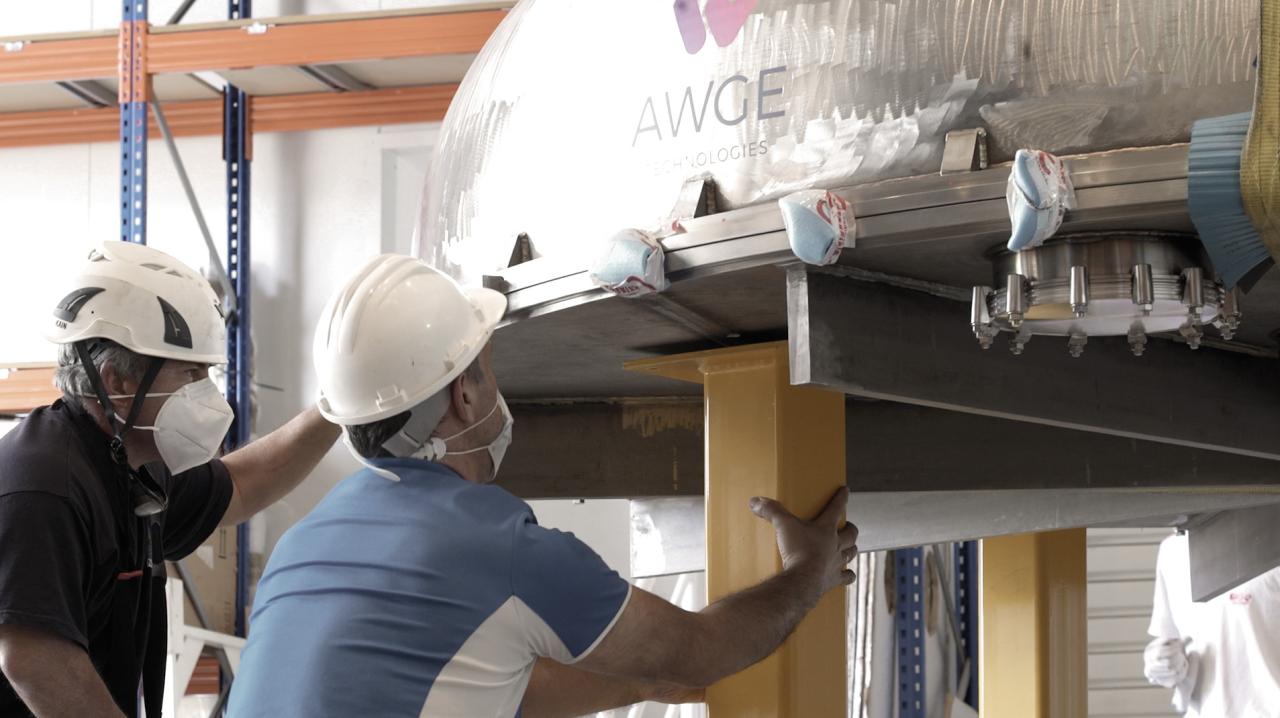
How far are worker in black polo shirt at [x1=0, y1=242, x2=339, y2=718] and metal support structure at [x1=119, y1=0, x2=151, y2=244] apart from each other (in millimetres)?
3868

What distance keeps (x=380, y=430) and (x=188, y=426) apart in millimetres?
620

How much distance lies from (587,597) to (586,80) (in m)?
0.73

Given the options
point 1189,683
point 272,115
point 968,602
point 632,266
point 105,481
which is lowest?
point 1189,683

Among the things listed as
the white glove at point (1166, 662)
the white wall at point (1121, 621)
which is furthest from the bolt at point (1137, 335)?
the white wall at point (1121, 621)

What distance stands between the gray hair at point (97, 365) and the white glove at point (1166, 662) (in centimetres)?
399

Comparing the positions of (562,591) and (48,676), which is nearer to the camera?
(562,591)

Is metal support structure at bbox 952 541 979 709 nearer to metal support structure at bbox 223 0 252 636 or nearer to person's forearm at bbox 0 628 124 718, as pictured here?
metal support structure at bbox 223 0 252 636

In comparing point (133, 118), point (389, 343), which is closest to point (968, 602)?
point (133, 118)

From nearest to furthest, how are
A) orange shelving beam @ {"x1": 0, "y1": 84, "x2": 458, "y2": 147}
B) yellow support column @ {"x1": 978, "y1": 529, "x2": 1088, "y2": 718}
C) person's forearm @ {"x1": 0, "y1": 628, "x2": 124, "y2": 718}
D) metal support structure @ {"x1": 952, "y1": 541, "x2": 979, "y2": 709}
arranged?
person's forearm @ {"x1": 0, "y1": 628, "x2": 124, "y2": 718} → yellow support column @ {"x1": 978, "y1": 529, "x2": 1088, "y2": 718} → metal support structure @ {"x1": 952, "y1": 541, "x2": 979, "y2": 709} → orange shelving beam @ {"x1": 0, "y1": 84, "x2": 458, "y2": 147}

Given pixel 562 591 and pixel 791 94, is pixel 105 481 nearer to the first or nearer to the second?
pixel 562 591

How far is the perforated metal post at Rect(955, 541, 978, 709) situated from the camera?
7.03 metres

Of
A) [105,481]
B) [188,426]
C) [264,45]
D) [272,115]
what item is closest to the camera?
[105,481]

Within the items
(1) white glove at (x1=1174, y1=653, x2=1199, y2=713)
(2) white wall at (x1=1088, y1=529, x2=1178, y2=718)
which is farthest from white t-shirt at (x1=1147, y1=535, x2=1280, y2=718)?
(2) white wall at (x1=1088, y1=529, x2=1178, y2=718)

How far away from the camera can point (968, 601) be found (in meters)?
7.08
